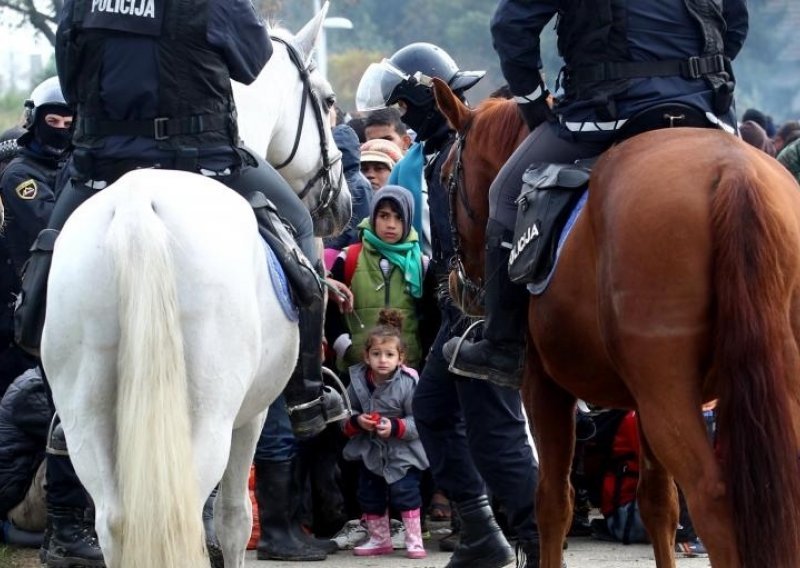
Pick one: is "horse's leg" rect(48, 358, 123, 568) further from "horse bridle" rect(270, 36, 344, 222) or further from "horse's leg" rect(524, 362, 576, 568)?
"horse bridle" rect(270, 36, 344, 222)

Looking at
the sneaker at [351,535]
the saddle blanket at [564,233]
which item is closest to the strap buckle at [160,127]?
the saddle blanket at [564,233]

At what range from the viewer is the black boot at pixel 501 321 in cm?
607

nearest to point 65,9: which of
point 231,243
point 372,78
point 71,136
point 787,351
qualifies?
point 71,136

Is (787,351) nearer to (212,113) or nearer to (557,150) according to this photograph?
(557,150)

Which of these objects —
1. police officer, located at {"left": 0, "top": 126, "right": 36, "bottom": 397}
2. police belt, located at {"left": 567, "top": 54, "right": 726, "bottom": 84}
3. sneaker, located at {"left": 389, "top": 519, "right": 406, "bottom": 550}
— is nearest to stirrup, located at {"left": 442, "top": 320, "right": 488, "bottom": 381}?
police belt, located at {"left": 567, "top": 54, "right": 726, "bottom": 84}

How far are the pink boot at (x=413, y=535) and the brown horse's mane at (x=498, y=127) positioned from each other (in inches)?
93.5

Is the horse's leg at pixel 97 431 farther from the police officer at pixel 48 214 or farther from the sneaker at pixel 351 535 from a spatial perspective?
the sneaker at pixel 351 535

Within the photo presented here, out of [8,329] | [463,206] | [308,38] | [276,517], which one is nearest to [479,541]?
[276,517]

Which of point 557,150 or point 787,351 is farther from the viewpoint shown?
point 557,150

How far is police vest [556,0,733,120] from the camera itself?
18.5 ft

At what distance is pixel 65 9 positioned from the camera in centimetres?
592

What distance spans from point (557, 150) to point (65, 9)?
1961 mm

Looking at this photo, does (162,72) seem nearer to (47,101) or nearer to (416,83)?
(416,83)

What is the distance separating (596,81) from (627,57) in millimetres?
144
